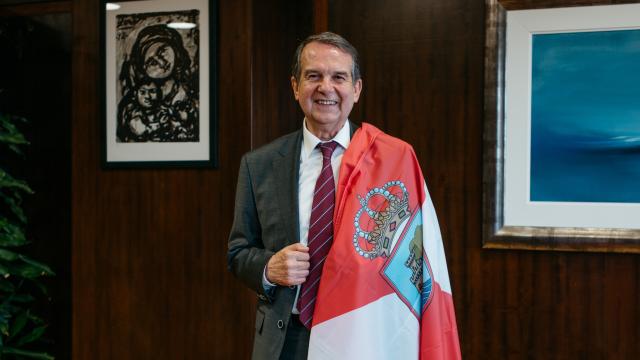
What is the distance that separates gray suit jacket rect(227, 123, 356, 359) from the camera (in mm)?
1557

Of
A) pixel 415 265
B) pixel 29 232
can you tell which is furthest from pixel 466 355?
pixel 29 232

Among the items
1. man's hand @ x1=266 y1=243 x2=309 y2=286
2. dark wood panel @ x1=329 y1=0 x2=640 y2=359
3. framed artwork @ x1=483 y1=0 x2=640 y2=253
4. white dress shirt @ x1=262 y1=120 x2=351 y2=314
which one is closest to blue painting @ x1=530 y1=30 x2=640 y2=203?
framed artwork @ x1=483 y1=0 x2=640 y2=253


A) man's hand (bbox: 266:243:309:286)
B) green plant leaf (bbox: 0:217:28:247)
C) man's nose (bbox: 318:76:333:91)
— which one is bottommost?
green plant leaf (bbox: 0:217:28:247)

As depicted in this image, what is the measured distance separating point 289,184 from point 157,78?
1.43 m

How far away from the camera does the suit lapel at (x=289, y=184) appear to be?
1.57 metres

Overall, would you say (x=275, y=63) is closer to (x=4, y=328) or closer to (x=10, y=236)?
(x=10, y=236)

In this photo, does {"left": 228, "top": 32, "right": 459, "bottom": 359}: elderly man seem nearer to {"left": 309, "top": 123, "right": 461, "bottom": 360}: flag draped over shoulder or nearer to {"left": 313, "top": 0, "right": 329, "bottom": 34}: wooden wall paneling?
{"left": 309, "top": 123, "right": 461, "bottom": 360}: flag draped over shoulder

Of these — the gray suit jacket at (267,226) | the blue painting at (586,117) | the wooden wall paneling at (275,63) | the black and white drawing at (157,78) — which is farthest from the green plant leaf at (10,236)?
the blue painting at (586,117)

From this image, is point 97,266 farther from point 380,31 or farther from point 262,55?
point 380,31

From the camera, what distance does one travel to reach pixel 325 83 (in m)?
1.57

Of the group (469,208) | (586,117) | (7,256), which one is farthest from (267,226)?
(7,256)

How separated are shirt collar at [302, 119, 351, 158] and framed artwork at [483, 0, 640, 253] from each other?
105 centimetres

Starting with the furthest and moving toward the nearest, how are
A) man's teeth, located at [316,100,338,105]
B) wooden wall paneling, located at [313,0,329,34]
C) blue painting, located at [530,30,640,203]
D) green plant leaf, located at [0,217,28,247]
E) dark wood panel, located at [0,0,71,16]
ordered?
1. dark wood panel, located at [0,0,71,16]
2. green plant leaf, located at [0,217,28,247]
3. wooden wall paneling, located at [313,0,329,34]
4. blue painting, located at [530,30,640,203]
5. man's teeth, located at [316,100,338,105]

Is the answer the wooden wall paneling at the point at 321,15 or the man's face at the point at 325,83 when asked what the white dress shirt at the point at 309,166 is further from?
the wooden wall paneling at the point at 321,15
